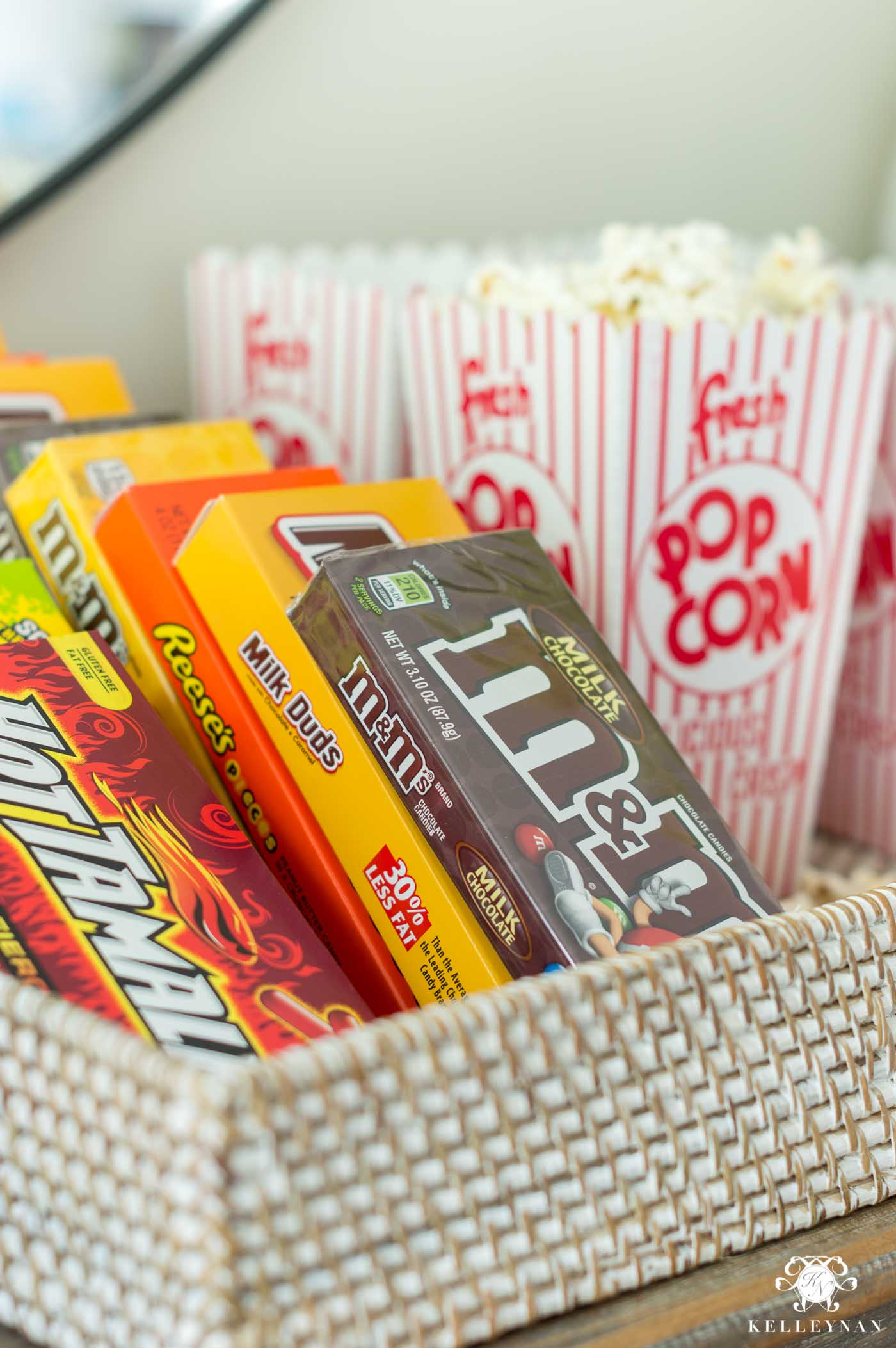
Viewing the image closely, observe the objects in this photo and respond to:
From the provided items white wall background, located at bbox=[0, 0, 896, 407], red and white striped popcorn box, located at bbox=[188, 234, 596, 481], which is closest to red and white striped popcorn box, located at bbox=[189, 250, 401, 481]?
red and white striped popcorn box, located at bbox=[188, 234, 596, 481]

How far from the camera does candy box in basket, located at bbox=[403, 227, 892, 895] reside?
898mm

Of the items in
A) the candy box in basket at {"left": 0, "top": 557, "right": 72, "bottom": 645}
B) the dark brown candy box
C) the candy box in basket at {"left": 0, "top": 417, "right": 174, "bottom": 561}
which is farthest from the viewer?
the candy box in basket at {"left": 0, "top": 417, "right": 174, "bottom": 561}

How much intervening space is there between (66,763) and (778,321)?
633mm

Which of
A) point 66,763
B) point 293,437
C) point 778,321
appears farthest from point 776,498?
point 66,763

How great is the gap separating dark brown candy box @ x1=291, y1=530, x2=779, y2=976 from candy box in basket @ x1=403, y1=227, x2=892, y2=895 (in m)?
0.24

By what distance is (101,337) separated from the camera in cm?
126

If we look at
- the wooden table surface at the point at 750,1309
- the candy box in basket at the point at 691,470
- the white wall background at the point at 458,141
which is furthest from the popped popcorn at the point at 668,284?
the wooden table surface at the point at 750,1309

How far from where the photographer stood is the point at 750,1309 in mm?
516

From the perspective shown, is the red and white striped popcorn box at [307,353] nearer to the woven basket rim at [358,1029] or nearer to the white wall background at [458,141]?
the white wall background at [458,141]

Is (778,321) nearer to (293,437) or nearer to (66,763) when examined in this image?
(293,437)

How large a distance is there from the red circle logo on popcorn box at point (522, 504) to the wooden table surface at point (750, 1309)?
0.51 metres

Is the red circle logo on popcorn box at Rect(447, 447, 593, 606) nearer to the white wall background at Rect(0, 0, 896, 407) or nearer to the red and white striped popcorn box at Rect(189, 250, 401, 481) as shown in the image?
the red and white striped popcorn box at Rect(189, 250, 401, 481)

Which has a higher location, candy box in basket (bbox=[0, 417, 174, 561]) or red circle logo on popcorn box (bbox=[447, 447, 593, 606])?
candy box in basket (bbox=[0, 417, 174, 561])

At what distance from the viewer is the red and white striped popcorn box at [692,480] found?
0.90 m
